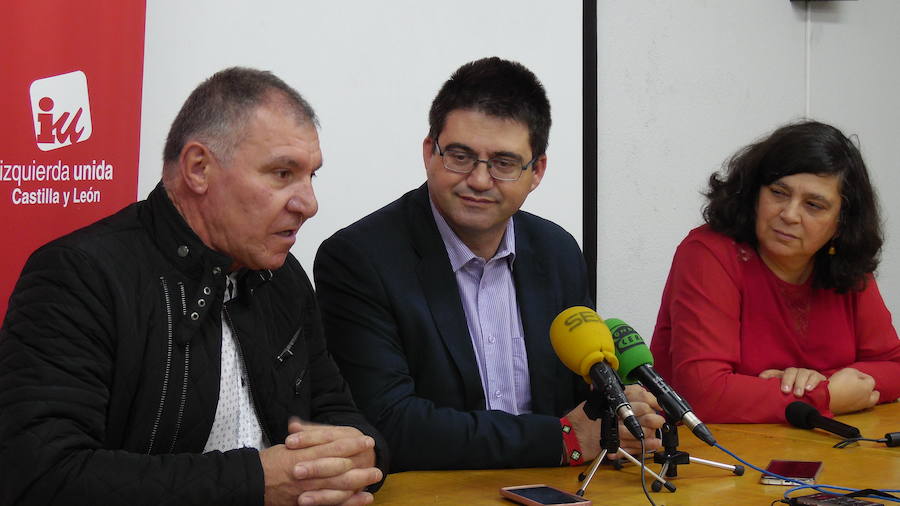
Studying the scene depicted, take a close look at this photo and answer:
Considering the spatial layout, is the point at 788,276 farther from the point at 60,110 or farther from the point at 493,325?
the point at 60,110

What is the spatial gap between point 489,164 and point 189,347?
0.93m

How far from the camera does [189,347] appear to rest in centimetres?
188

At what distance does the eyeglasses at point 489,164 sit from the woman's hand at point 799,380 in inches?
38.9

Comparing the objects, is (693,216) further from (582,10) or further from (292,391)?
(292,391)

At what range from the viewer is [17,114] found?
2523 millimetres

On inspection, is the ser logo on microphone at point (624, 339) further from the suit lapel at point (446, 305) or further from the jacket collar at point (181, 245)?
the jacket collar at point (181, 245)

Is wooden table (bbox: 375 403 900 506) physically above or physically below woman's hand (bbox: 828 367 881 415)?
below

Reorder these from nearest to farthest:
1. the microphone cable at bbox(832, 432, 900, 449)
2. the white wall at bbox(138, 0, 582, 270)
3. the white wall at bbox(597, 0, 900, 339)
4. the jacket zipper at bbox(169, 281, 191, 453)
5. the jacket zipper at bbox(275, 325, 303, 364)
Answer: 1. the jacket zipper at bbox(169, 281, 191, 453)
2. the jacket zipper at bbox(275, 325, 303, 364)
3. the microphone cable at bbox(832, 432, 900, 449)
4. the white wall at bbox(138, 0, 582, 270)
5. the white wall at bbox(597, 0, 900, 339)

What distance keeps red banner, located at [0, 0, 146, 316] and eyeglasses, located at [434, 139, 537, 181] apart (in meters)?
0.92

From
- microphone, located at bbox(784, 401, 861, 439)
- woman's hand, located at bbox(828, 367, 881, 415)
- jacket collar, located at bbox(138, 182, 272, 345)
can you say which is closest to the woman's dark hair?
woman's hand, located at bbox(828, 367, 881, 415)

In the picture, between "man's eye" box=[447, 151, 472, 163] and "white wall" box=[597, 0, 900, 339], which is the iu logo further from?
"white wall" box=[597, 0, 900, 339]

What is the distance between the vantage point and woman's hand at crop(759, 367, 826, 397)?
107 inches

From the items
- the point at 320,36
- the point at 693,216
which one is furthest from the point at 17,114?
the point at 693,216

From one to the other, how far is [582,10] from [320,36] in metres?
1.24
